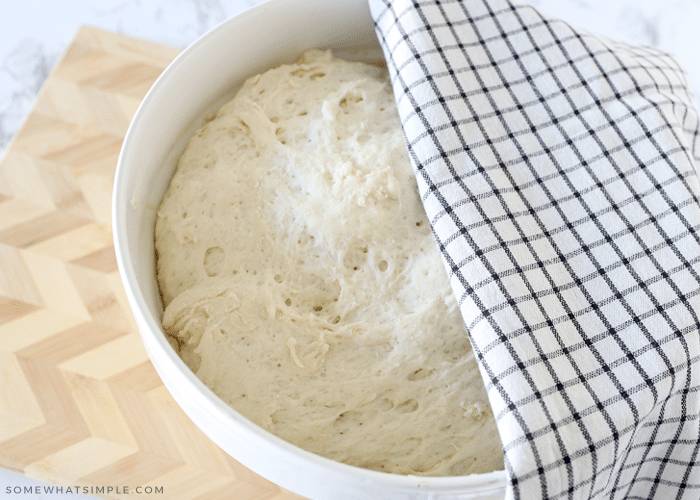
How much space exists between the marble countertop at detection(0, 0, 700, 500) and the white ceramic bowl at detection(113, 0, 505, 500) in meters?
0.49

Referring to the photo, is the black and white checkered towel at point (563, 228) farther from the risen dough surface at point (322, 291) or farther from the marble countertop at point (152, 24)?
the marble countertop at point (152, 24)

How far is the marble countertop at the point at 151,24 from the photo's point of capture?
1286 mm

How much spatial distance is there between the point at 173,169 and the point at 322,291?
280 millimetres

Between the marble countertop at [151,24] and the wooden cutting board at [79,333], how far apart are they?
7.1 inches

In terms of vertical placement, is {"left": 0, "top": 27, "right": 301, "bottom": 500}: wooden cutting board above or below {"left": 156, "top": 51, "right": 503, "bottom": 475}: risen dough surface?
below

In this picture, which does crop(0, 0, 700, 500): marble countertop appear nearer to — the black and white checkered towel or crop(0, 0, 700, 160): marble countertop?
crop(0, 0, 700, 160): marble countertop

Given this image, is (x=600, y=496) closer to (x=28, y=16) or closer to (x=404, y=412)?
(x=404, y=412)

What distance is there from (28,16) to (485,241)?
1.22 metres

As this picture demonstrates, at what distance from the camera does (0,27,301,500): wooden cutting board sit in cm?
86

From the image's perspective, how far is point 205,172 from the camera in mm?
804

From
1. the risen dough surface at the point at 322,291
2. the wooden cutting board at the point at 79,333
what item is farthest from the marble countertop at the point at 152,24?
the risen dough surface at the point at 322,291

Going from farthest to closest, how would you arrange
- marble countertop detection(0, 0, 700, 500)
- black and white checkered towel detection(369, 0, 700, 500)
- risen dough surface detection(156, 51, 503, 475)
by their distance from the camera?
marble countertop detection(0, 0, 700, 500) → risen dough surface detection(156, 51, 503, 475) → black and white checkered towel detection(369, 0, 700, 500)

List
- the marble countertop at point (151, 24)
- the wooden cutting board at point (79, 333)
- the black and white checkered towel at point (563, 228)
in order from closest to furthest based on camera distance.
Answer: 1. the black and white checkered towel at point (563, 228)
2. the wooden cutting board at point (79, 333)
3. the marble countertop at point (151, 24)

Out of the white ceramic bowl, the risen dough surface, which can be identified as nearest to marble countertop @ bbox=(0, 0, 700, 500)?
the white ceramic bowl
